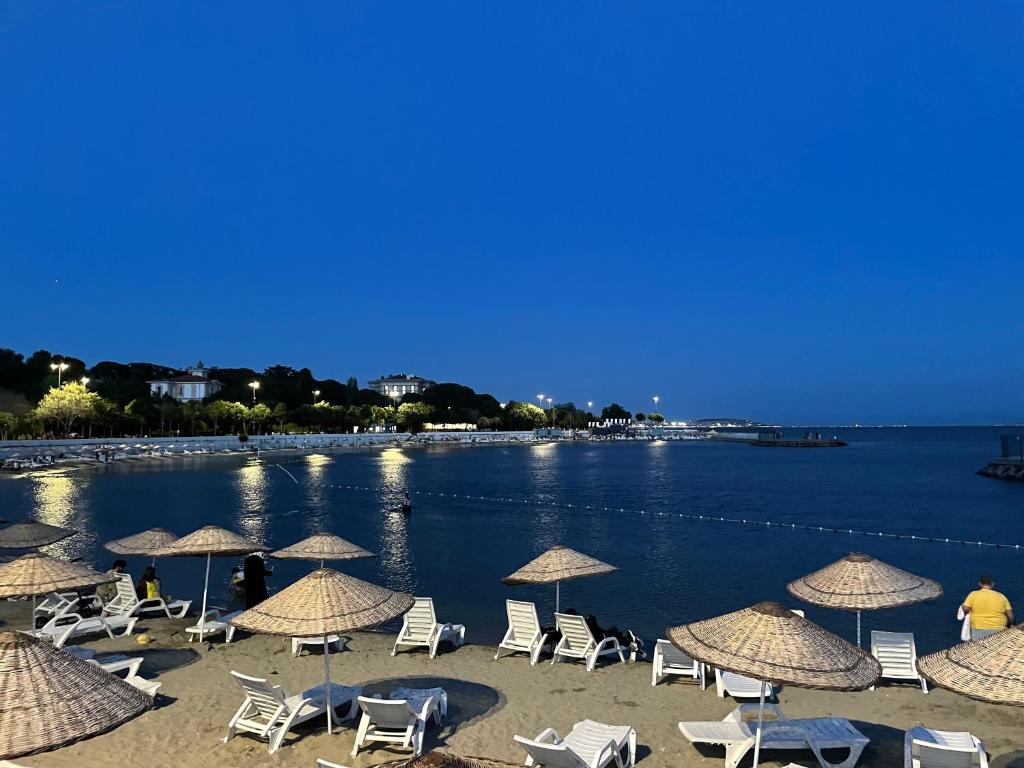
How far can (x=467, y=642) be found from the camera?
12367mm

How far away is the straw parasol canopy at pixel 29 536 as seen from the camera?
1322cm

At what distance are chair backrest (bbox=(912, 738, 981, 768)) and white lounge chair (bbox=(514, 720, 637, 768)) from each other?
2.51 meters

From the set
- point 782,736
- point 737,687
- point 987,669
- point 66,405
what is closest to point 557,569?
point 737,687

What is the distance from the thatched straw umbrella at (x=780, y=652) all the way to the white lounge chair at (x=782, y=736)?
1.28 meters

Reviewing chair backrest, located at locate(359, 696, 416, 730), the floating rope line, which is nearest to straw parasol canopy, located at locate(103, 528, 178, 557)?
chair backrest, located at locate(359, 696, 416, 730)

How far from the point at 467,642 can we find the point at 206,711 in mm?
4799

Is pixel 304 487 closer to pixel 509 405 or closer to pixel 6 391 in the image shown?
pixel 6 391

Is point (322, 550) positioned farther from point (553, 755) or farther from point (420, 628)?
point (553, 755)

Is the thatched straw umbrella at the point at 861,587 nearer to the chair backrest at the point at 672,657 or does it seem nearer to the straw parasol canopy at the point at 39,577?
the chair backrest at the point at 672,657

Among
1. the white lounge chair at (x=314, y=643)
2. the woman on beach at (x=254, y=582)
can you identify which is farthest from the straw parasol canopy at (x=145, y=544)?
the white lounge chair at (x=314, y=643)

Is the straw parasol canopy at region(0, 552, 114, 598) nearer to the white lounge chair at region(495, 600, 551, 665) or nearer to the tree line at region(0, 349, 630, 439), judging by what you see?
the white lounge chair at region(495, 600, 551, 665)

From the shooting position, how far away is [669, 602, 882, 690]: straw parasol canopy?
579 cm

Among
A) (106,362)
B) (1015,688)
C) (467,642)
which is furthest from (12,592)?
(106,362)

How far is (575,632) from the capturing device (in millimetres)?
10688
